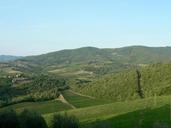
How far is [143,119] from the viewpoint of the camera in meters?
71.5

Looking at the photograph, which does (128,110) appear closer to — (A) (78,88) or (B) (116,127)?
(B) (116,127)

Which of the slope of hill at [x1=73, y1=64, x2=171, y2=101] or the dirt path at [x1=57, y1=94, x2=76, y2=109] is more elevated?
the slope of hill at [x1=73, y1=64, x2=171, y2=101]

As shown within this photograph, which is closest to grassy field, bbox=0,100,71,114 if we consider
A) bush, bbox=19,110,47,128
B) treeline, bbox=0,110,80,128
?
treeline, bbox=0,110,80,128

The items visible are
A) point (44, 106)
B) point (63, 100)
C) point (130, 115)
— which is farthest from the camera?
point (63, 100)

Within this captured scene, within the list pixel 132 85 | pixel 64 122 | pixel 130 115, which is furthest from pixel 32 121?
pixel 132 85

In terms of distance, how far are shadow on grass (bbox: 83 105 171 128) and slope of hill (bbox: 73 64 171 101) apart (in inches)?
2247

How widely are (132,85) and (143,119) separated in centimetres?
8113

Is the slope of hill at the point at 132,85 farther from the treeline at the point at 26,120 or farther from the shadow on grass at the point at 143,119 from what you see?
the treeline at the point at 26,120

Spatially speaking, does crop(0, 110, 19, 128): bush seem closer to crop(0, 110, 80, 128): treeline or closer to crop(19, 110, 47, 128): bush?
crop(0, 110, 80, 128): treeline

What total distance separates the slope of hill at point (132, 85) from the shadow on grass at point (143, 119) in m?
57.1

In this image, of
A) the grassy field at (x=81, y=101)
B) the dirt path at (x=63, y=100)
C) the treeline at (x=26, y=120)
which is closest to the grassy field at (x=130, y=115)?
the treeline at (x=26, y=120)

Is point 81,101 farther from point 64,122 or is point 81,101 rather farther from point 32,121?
point 64,122

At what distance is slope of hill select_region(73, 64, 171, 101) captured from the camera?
146m

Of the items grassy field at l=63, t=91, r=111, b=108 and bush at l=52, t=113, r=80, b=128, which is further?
grassy field at l=63, t=91, r=111, b=108
